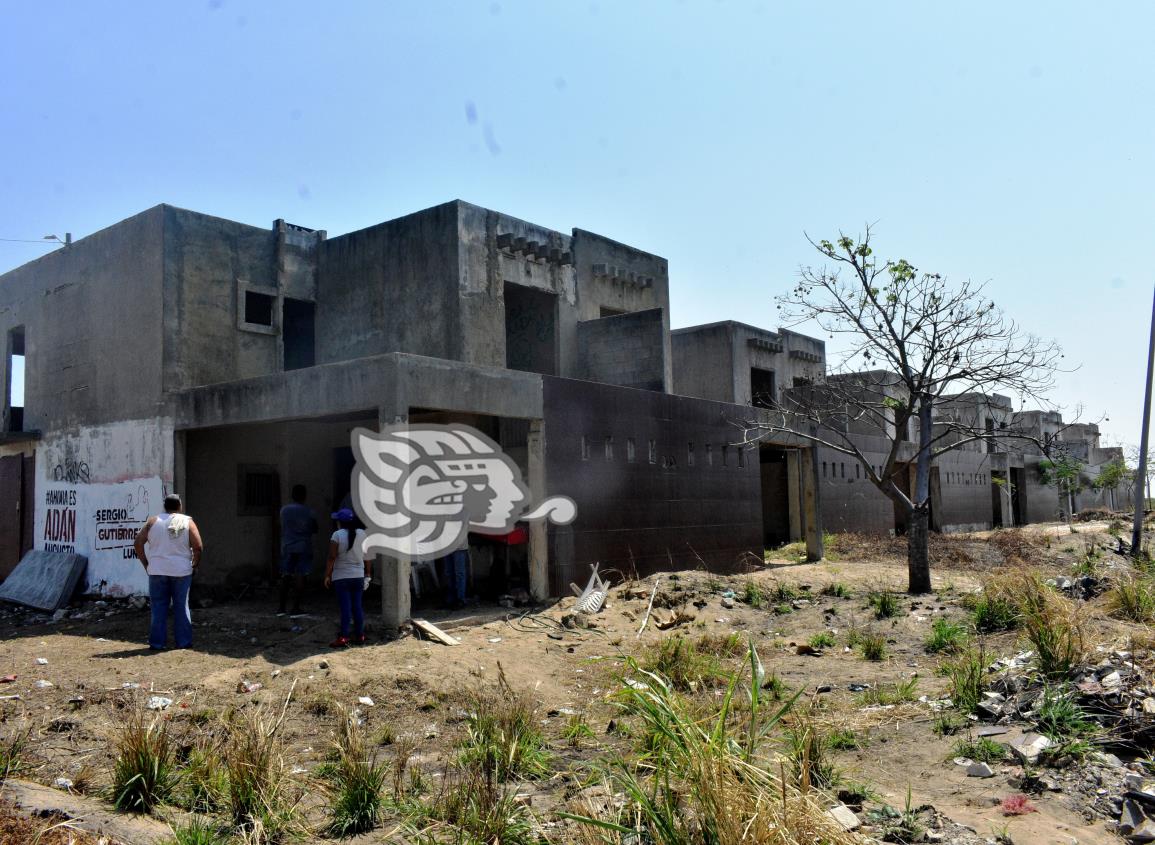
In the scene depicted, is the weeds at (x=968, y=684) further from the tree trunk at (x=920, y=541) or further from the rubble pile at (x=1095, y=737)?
the tree trunk at (x=920, y=541)

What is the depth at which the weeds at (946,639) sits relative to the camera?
941 cm

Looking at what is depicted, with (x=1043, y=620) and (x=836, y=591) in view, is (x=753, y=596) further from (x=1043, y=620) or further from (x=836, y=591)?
(x=1043, y=620)

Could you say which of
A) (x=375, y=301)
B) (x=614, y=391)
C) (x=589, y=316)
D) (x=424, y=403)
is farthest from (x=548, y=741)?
(x=589, y=316)

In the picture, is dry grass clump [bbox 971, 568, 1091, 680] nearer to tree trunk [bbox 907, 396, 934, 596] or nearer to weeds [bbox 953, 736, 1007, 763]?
weeds [bbox 953, 736, 1007, 763]

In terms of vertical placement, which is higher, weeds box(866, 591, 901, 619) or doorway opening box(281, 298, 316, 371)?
doorway opening box(281, 298, 316, 371)

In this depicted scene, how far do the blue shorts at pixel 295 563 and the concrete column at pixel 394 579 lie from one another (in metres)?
2.20

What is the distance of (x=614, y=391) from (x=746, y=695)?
24.4 feet

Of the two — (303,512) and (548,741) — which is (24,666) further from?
(548,741)

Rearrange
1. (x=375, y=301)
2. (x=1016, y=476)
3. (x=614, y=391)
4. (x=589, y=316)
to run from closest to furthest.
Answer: (x=614, y=391) < (x=375, y=301) < (x=589, y=316) < (x=1016, y=476)

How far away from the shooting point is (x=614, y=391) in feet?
47.0

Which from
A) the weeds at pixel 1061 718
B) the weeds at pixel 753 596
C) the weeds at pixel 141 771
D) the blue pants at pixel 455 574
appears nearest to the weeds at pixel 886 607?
the weeds at pixel 753 596

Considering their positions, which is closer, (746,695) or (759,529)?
(746,695)

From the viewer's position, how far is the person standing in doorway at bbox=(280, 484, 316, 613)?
1198 centimetres

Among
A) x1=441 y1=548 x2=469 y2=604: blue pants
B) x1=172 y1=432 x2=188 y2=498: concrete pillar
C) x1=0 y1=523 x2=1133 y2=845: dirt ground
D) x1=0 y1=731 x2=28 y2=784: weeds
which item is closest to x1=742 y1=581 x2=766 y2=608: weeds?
x1=0 y1=523 x2=1133 y2=845: dirt ground
